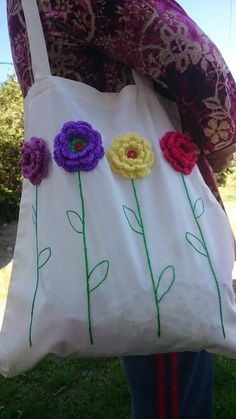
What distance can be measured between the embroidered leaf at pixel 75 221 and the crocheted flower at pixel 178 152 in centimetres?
27

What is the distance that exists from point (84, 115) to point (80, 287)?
0.42 meters

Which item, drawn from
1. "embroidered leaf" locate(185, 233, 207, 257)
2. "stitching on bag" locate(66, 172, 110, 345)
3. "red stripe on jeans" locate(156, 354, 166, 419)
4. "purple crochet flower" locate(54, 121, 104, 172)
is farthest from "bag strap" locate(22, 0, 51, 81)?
"red stripe on jeans" locate(156, 354, 166, 419)

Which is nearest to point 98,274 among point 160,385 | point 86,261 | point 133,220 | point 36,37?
point 86,261

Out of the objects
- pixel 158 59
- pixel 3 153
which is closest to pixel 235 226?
pixel 3 153

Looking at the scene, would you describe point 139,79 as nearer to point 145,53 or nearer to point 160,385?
point 145,53

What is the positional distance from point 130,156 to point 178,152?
0.13 metres

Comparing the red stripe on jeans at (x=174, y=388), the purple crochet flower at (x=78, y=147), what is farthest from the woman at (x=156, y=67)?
the purple crochet flower at (x=78, y=147)

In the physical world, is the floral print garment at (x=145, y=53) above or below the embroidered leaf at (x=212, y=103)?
above

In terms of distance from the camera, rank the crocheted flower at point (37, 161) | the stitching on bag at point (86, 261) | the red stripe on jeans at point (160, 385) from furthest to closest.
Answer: the red stripe on jeans at point (160, 385) → the crocheted flower at point (37, 161) → the stitching on bag at point (86, 261)

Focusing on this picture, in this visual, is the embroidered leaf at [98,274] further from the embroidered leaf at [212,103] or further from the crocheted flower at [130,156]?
the embroidered leaf at [212,103]

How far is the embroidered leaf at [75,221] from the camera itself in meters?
1.09

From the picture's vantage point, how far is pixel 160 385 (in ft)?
4.25

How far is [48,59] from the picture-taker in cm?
118

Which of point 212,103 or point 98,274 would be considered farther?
point 212,103
